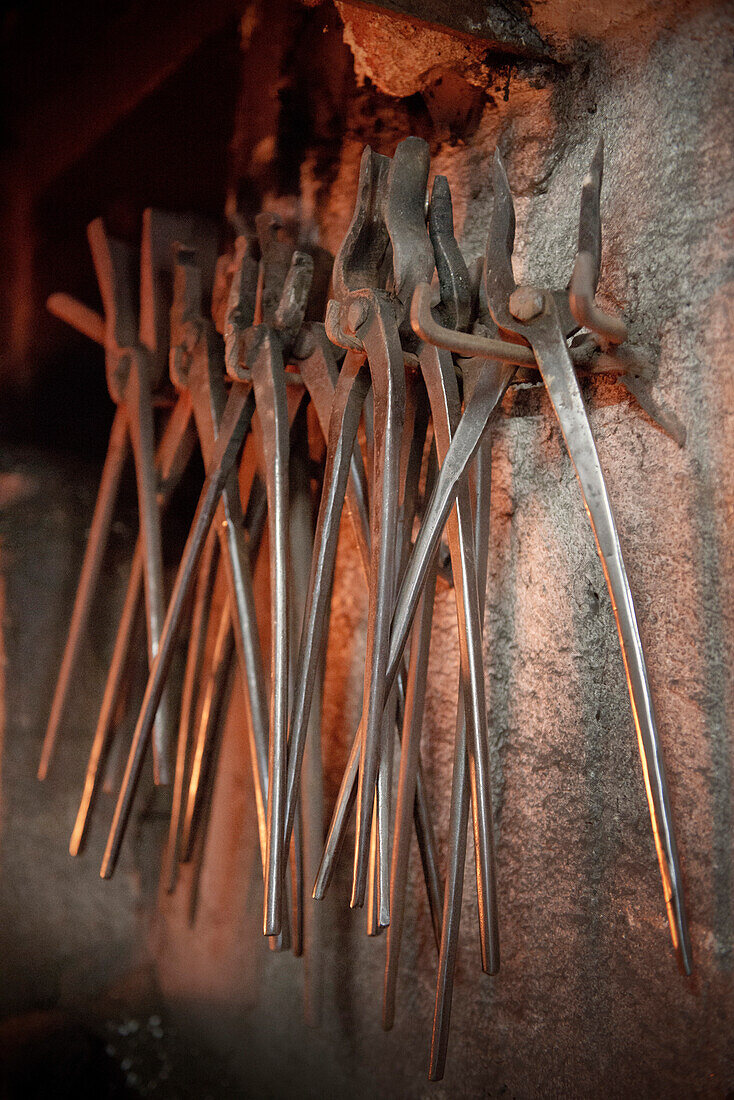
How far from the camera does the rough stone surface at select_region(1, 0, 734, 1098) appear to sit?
2.56 feet

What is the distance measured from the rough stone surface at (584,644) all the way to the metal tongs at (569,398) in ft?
0.40

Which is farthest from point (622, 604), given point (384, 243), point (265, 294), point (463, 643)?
point (265, 294)

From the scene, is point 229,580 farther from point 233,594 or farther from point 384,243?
point 384,243

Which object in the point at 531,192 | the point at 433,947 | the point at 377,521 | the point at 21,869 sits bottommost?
the point at 433,947

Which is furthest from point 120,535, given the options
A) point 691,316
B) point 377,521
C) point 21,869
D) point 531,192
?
point 691,316

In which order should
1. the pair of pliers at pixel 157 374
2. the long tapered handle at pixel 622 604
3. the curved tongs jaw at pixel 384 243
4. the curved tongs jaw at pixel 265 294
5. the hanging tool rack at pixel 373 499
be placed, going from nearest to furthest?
the long tapered handle at pixel 622 604 → the hanging tool rack at pixel 373 499 → the curved tongs jaw at pixel 384 243 → the curved tongs jaw at pixel 265 294 → the pair of pliers at pixel 157 374

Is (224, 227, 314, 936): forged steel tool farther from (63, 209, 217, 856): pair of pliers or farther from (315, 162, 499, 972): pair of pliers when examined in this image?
(63, 209, 217, 856): pair of pliers

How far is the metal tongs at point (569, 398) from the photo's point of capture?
2.17 ft

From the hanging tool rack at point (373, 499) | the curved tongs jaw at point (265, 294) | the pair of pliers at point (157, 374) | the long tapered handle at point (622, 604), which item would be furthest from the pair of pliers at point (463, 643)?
the pair of pliers at point (157, 374)

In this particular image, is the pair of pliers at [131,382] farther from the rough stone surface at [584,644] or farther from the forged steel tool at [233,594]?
the rough stone surface at [584,644]

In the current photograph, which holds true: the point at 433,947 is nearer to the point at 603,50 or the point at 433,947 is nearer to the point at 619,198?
the point at 619,198

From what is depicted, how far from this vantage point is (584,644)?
90 cm

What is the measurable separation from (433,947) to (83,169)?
4.84 ft

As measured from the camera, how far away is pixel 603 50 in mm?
957
